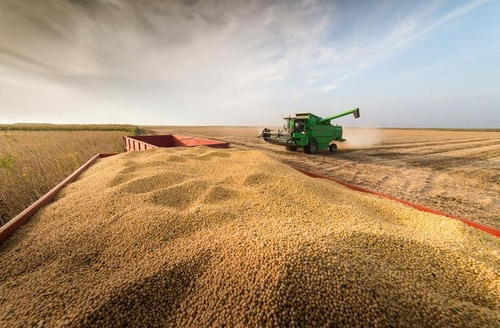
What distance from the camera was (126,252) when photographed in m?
1.35

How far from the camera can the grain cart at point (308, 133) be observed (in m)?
8.41

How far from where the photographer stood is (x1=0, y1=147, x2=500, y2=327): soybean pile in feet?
3.06

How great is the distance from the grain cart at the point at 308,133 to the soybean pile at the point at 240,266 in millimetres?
6474

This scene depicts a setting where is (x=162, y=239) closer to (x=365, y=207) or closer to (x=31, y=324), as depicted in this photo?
(x=31, y=324)

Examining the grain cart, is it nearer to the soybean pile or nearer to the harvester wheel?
the harvester wheel

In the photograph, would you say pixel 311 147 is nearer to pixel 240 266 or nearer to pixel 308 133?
pixel 308 133

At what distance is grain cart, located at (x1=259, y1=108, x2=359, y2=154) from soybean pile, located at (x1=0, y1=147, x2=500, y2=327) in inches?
255

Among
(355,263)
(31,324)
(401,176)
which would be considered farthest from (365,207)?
(401,176)

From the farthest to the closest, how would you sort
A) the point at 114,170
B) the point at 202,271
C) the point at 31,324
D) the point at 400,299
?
the point at 114,170
the point at 202,271
the point at 400,299
the point at 31,324

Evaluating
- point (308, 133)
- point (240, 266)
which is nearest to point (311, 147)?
point (308, 133)

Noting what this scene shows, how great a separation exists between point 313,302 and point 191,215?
44.4 inches

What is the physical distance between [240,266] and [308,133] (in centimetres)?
788

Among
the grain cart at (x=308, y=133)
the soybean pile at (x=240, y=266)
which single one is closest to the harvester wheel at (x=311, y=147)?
the grain cart at (x=308, y=133)

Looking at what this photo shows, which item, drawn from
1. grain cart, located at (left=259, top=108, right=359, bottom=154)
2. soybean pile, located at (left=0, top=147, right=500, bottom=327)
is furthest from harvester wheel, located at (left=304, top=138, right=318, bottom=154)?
soybean pile, located at (left=0, top=147, right=500, bottom=327)
